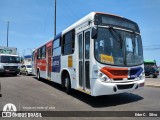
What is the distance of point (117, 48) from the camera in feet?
27.2

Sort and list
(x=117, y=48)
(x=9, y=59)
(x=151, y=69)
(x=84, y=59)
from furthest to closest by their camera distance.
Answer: (x=151, y=69), (x=9, y=59), (x=84, y=59), (x=117, y=48)

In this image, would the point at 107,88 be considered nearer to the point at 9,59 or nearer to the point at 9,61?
the point at 9,61

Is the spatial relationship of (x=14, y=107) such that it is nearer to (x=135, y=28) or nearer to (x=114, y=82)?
(x=114, y=82)

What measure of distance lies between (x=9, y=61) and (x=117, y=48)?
62.6ft

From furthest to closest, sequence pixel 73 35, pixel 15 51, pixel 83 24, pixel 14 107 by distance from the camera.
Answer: pixel 15 51 → pixel 73 35 → pixel 83 24 → pixel 14 107

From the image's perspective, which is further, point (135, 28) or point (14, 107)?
point (135, 28)

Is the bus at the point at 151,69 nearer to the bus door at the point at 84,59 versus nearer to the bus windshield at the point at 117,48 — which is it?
the bus windshield at the point at 117,48

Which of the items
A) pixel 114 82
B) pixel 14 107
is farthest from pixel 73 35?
pixel 14 107

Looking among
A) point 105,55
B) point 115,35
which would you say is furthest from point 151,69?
point 105,55

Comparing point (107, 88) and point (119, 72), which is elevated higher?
point (119, 72)

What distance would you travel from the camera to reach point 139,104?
8438 millimetres

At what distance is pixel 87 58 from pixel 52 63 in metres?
5.82

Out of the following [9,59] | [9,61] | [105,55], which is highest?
[9,59]

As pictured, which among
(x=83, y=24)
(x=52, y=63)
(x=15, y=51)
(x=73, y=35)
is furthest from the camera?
(x=15, y=51)
